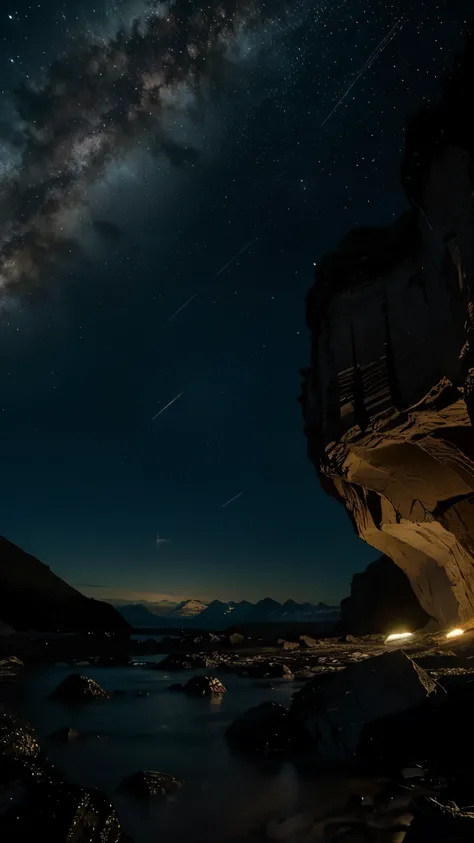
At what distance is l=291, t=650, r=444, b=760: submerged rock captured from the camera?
5.83 meters

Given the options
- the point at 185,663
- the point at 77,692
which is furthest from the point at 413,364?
the point at 185,663

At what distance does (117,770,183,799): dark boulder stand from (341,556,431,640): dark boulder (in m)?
34.0

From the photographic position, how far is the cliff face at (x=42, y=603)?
84.5 m

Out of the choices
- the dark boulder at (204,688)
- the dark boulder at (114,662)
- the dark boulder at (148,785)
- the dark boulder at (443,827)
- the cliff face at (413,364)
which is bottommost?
the dark boulder at (114,662)

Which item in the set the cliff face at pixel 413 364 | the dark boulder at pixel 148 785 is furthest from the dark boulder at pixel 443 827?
the cliff face at pixel 413 364

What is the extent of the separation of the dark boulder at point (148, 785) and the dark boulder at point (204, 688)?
7117 millimetres

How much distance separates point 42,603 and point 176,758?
96.9 m

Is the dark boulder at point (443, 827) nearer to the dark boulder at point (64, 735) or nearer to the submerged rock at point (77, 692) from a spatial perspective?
the dark boulder at point (64, 735)

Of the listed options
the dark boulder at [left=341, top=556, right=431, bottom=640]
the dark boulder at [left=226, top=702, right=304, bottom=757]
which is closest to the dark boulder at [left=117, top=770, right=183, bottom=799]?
the dark boulder at [left=226, top=702, right=304, bottom=757]

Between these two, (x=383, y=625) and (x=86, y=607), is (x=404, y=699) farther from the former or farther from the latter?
(x=86, y=607)

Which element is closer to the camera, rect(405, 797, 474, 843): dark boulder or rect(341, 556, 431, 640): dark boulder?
rect(405, 797, 474, 843): dark boulder

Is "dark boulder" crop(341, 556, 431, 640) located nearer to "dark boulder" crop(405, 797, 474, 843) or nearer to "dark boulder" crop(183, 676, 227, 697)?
"dark boulder" crop(183, 676, 227, 697)

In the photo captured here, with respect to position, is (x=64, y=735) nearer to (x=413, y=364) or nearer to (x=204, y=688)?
(x=204, y=688)

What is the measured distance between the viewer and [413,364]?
1270cm
